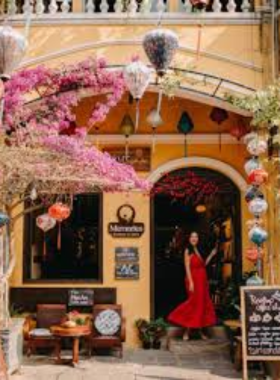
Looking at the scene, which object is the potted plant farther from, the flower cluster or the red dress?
the flower cluster

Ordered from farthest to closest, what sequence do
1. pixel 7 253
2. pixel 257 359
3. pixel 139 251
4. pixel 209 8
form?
pixel 139 251 < pixel 209 8 < pixel 7 253 < pixel 257 359

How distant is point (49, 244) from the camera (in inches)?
498

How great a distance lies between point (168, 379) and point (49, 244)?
4.23 meters

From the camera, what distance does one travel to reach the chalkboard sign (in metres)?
12.0

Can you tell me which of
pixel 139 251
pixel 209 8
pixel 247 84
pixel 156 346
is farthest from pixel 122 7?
pixel 156 346

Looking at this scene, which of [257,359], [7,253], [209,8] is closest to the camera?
[257,359]

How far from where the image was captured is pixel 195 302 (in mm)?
12008

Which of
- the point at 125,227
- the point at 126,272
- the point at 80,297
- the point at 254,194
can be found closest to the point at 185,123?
the point at 125,227

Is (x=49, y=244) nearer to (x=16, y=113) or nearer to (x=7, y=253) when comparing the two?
(x=7, y=253)

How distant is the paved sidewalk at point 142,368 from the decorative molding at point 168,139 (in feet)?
12.6

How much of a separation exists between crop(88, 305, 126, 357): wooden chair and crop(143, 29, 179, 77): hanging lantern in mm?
4262

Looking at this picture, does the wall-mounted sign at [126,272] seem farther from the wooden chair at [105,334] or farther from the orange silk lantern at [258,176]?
the orange silk lantern at [258,176]

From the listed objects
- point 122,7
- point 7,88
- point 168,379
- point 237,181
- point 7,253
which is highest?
point 122,7

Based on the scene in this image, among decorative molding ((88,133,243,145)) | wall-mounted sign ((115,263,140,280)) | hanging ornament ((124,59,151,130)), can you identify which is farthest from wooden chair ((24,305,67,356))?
hanging ornament ((124,59,151,130))
